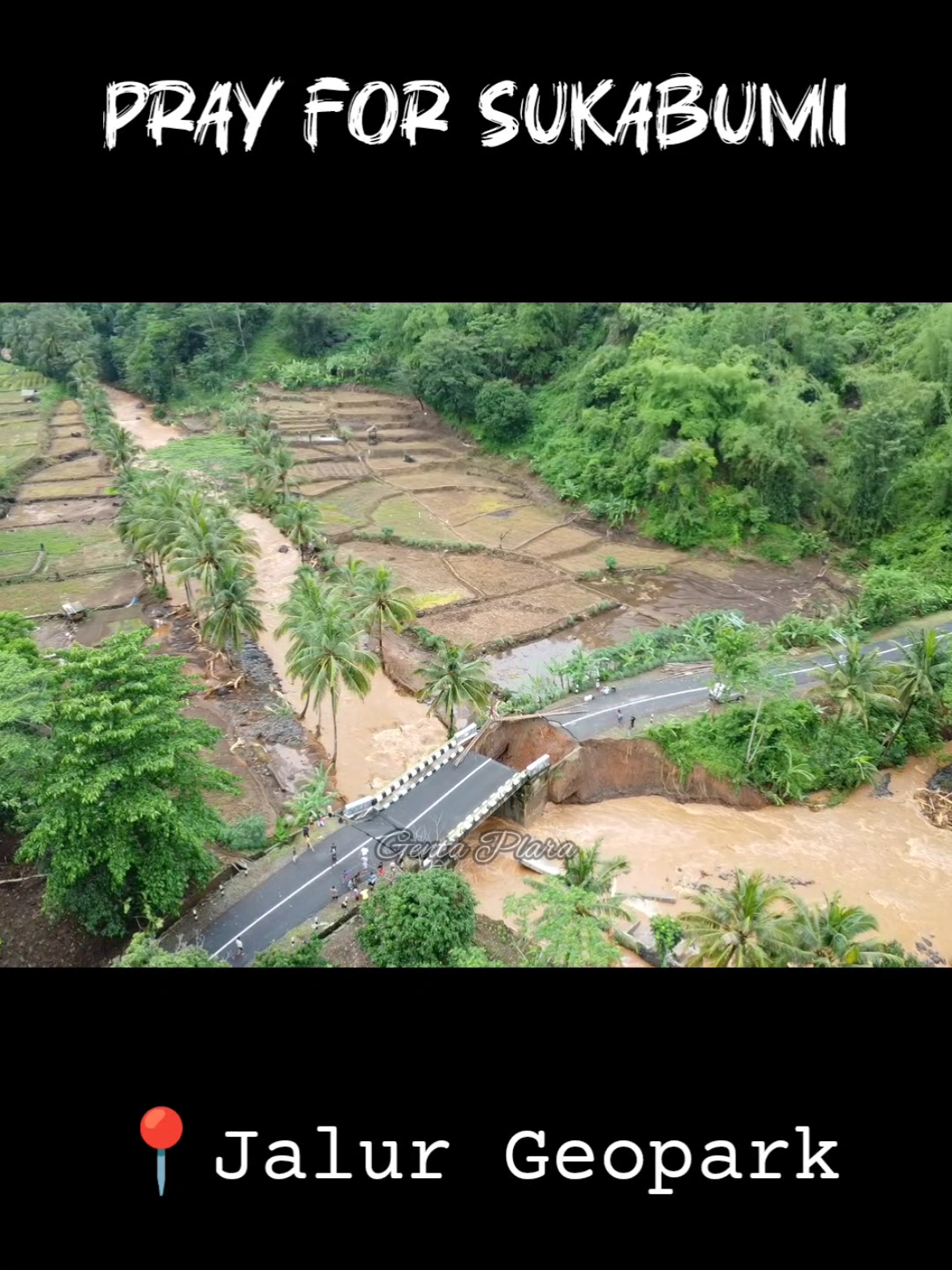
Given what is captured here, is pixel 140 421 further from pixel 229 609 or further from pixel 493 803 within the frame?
pixel 493 803

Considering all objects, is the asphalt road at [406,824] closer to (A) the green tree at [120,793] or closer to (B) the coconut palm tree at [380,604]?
(A) the green tree at [120,793]

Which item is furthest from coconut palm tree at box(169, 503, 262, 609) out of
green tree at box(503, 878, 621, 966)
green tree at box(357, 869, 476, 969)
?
green tree at box(503, 878, 621, 966)

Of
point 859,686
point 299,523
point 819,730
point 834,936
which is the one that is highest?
point 299,523

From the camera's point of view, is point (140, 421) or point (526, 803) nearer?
point (526, 803)

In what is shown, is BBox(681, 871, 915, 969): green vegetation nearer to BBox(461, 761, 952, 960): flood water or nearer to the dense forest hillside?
BBox(461, 761, 952, 960): flood water

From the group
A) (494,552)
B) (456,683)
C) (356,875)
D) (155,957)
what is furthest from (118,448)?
(155,957)

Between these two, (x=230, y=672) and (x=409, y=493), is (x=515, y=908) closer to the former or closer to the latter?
(x=230, y=672)

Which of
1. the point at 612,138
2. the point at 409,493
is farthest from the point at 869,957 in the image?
the point at 409,493
